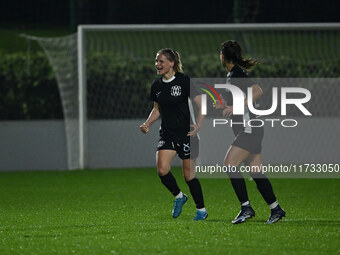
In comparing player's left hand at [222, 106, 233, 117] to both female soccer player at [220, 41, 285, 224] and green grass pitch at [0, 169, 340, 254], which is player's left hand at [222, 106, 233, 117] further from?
green grass pitch at [0, 169, 340, 254]

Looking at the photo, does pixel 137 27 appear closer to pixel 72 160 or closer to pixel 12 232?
pixel 72 160

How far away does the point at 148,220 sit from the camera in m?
9.21

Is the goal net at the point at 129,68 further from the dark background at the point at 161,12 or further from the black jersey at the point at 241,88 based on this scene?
the black jersey at the point at 241,88

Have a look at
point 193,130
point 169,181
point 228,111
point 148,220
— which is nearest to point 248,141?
point 228,111

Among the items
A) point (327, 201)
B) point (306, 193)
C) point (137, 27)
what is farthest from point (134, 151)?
point (327, 201)

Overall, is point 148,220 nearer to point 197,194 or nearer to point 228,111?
point 197,194

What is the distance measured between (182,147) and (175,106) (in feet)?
1.55

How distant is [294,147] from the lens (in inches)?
653

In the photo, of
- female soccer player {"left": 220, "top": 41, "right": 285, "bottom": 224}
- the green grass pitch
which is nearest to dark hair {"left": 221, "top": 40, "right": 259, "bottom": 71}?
female soccer player {"left": 220, "top": 41, "right": 285, "bottom": 224}

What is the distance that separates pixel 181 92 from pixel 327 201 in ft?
10.8

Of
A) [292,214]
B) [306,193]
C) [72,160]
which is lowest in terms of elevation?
[72,160]

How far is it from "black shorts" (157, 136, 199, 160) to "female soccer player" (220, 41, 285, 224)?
22.6 inches

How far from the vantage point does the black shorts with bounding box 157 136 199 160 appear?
8.99 meters

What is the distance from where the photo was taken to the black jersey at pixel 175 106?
9016mm
